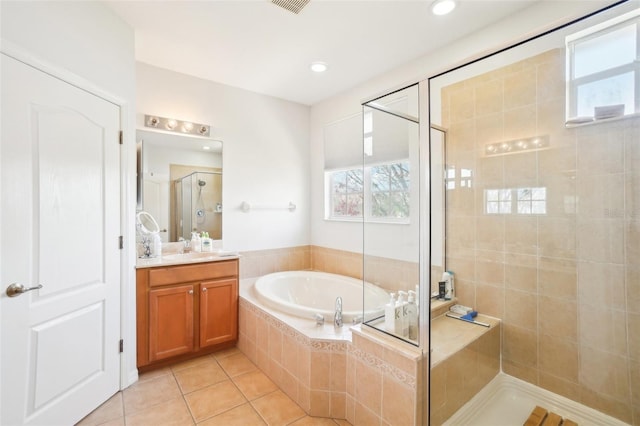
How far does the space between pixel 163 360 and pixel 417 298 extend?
2.12 metres

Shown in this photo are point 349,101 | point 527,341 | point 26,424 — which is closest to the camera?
point 26,424

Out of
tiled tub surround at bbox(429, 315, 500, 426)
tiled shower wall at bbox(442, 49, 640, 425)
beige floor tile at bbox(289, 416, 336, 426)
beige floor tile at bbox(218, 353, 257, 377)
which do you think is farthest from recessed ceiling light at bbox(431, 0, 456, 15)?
beige floor tile at bbox(218, 353, 257, 377)

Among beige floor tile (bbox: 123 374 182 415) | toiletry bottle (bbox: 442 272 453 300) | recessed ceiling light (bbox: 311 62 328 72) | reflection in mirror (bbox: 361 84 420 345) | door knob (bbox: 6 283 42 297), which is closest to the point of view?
door knob (bbox: 6 283 42 297)

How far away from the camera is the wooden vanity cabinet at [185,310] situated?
Result: 7.39 ft

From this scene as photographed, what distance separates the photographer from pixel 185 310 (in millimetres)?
2426

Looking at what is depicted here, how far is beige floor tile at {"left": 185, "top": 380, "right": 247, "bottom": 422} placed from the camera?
186 cm

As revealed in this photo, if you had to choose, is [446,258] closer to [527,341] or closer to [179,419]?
[527,341]

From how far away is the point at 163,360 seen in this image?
7.75 ft

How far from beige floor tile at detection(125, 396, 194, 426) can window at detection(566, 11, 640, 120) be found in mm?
3084

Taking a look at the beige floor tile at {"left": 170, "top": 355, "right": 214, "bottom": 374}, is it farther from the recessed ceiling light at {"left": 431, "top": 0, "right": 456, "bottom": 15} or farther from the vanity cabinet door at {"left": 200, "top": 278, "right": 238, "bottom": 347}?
the recessed ceiling light at {"left": 431, "top": 0, "right": 456, "bottom": 15}

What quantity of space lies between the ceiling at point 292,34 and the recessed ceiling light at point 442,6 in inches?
1.6

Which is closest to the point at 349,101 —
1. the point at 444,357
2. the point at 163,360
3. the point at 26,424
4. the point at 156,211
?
the point at 156,211

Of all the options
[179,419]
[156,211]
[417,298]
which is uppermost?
[156,211]

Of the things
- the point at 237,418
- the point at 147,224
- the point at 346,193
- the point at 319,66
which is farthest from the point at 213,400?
the point at 319,66
